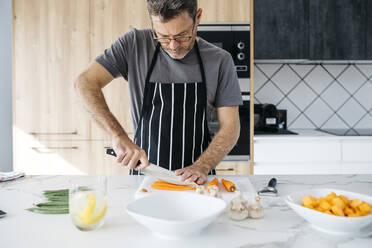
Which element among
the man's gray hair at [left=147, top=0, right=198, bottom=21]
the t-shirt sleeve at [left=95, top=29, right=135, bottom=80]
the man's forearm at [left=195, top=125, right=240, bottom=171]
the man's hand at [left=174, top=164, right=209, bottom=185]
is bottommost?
the man's hand at [left=174, top=164, right=209, bottom=185]

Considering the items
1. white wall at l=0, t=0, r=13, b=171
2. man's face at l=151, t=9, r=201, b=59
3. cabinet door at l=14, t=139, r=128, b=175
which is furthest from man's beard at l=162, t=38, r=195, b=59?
white wall at l=0, t=0, r=13, b=171

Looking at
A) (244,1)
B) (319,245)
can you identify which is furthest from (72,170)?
(319,245)

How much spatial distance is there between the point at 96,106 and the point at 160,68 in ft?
1.17

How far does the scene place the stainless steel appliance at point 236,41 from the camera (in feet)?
8.52

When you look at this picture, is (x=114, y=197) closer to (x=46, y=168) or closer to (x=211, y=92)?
(x=211, y=92)

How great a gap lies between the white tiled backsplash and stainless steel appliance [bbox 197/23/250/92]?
0.47m

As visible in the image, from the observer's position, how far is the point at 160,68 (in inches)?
60.5

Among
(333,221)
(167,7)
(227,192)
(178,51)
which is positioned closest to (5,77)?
(178,51)

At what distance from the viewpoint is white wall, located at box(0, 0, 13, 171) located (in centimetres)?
294

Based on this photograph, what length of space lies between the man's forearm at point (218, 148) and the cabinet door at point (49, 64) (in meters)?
1.47

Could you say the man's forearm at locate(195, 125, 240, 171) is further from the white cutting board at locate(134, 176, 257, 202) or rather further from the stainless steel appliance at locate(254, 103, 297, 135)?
the stainless steel appliance at locate(254, 103, 297, 135)

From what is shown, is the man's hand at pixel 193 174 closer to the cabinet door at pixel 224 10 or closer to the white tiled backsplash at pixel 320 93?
the cabinet door at pixel 224 10

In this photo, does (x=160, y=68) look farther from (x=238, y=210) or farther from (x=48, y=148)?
(x=48, y=148)

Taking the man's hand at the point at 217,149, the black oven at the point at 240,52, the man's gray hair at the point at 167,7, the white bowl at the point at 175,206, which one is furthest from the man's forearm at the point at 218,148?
the black oven at the point at 240,52
